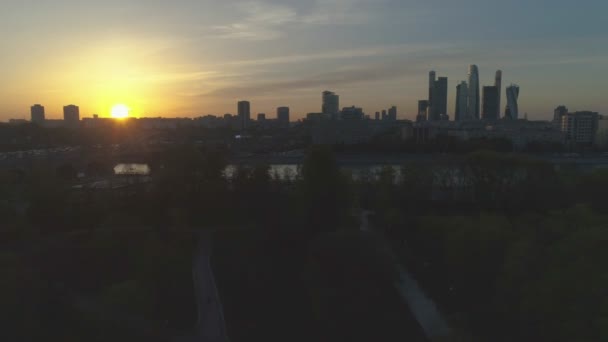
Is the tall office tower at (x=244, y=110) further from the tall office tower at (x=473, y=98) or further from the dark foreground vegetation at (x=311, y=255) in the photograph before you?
the dark foreground vegetation at (x=311, y=255)

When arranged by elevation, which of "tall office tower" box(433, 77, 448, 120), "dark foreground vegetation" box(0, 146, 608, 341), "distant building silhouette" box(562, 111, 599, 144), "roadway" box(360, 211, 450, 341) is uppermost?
"tall office tower" box(433, 77, 448, 120)

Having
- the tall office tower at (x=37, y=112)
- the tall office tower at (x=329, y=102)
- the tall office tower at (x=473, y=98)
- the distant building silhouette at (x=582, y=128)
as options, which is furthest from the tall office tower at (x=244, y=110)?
the distant building silhouette at (x=582, y=128)

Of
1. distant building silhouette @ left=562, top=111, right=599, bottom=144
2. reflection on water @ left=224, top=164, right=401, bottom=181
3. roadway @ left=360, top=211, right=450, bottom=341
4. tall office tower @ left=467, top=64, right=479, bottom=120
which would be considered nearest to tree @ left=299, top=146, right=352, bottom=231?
roadway @ left=360, top=211, right=450, bottom=341

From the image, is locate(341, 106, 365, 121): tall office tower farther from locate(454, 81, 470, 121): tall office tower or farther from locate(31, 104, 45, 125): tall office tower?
locate(31, 104, 45, 125): tall office tower

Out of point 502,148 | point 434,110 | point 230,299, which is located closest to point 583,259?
point 230,299

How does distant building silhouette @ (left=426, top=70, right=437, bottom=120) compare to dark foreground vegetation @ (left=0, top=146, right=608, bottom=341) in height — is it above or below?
above

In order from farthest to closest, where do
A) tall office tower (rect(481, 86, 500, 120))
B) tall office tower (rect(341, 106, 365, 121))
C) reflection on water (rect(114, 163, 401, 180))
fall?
tall office tower (rect(481, 86, 500, 120))
tall office tower (rect(341, 106, 365, 121))
reflection on water (rect(114, 163, 401, 180))

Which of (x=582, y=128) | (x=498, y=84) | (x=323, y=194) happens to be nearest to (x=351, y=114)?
(x=498, y=84)
